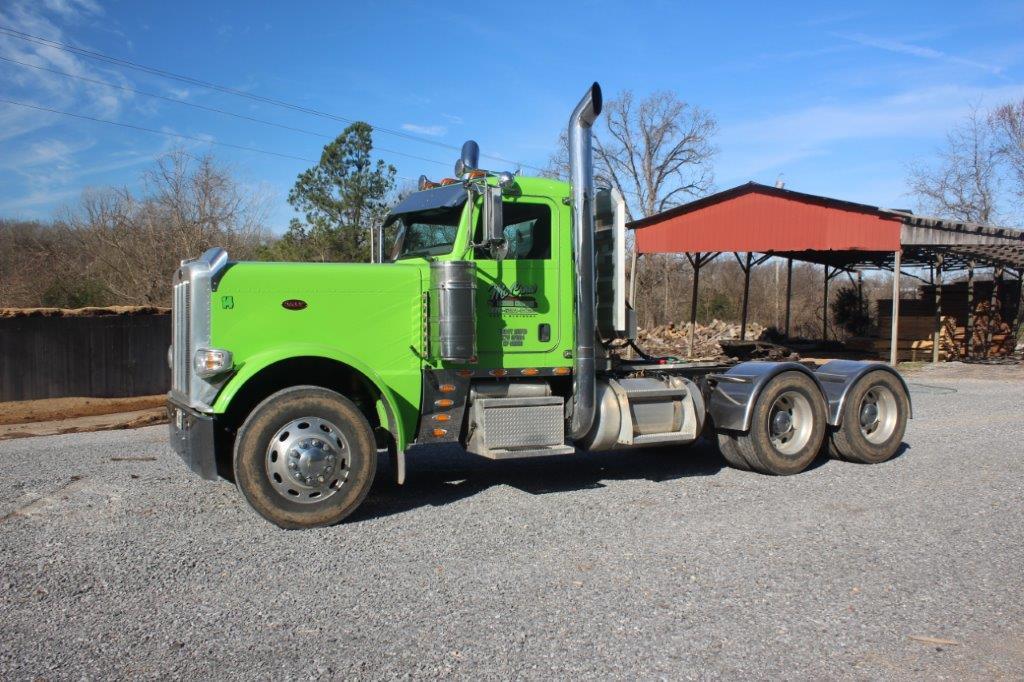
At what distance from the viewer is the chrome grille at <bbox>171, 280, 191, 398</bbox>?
21.3ft

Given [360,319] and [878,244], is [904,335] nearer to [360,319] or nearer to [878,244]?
[878,244]

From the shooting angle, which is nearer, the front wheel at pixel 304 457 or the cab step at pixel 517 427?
the front wheel at pixel 304 457

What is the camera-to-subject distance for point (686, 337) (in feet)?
94.0

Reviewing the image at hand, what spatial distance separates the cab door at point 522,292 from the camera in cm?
696

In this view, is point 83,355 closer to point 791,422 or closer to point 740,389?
point 740,389

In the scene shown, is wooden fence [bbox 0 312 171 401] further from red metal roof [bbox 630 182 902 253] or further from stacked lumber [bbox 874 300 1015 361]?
stacked lumber [bbox 874 300 1015 361]

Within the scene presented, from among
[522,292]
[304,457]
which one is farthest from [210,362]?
[522,292]

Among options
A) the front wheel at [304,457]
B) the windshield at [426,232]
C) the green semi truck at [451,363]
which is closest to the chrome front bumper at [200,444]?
the green semi truck at [451,363]

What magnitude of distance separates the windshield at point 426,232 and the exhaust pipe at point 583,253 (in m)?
1.09

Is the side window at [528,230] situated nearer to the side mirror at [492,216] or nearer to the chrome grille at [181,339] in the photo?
the side mirror at [492,216]

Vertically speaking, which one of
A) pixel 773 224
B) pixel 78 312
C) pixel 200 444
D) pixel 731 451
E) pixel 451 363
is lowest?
pixel 731 451

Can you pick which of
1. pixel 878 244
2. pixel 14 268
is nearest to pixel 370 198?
pixel 14 268

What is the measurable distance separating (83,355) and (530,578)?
47.9ft

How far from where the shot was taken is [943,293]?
81.6 ft
